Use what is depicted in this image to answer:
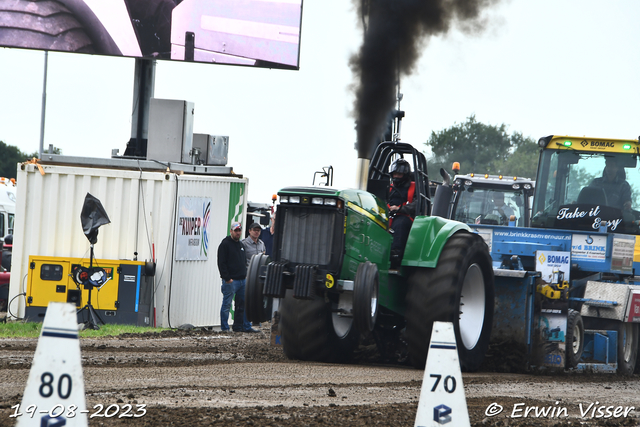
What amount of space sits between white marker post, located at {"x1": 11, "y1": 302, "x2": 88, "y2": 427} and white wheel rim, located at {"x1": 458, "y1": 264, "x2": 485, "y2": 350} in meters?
6.43

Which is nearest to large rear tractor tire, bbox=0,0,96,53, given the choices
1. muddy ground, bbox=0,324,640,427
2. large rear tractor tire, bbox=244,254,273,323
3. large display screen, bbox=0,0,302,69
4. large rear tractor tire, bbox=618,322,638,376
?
large display screen, bbox=0,0,302,69

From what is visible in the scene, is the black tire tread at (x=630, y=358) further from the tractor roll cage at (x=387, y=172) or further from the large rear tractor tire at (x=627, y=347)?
the tractor roll cage at (x=387, y=172)

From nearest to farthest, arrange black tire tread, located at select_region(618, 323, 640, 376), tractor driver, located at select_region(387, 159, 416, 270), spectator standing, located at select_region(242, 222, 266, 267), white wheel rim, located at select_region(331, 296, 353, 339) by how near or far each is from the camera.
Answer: tractor driver, located at select_region(387, 159, 416, 270), white wheel rim, located at select_region(331, 296, 353, 339), black tire tread, located at select_region(618, 323, 640, 376), spectator standing, located at select_region(242, 222, 266, 267)

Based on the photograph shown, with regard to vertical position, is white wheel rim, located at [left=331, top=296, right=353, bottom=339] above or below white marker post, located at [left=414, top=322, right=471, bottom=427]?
below

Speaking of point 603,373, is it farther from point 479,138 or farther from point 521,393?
point 479,138

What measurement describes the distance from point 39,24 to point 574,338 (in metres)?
12.9

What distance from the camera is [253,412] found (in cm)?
658

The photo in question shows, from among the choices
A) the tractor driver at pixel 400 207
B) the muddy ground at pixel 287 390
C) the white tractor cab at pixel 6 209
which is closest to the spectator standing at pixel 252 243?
the muddy ground at pixel 287 390

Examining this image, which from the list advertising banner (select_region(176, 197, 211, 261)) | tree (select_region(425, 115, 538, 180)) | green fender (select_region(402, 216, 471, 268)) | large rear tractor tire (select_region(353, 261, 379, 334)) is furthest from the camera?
tree (select_region(425, 115, 538, 180))

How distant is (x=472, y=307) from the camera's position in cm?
1055

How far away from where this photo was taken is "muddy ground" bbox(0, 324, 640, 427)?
256 inches

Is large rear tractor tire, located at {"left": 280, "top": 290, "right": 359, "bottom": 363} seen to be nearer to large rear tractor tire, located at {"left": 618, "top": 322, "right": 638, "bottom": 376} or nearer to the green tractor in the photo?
the green tractor

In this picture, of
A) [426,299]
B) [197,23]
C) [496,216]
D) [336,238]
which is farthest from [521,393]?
[197,23]

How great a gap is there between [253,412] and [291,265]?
304 centimetres
